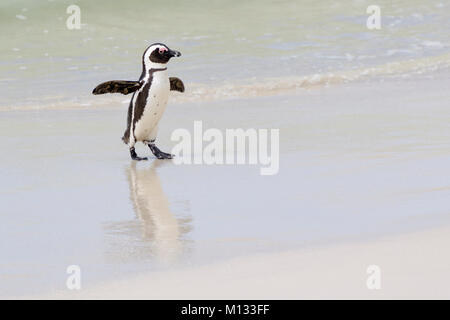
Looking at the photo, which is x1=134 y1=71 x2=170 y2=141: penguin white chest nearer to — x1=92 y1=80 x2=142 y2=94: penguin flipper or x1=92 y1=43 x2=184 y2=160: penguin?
x1=92 y1=43 x2=184 y2=160: penguin

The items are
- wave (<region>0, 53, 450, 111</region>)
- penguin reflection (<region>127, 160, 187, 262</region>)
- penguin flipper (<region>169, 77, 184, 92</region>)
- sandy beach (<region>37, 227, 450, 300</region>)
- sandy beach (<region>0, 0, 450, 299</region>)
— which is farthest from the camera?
wave (<region>0, 53, 450, 111</region>)

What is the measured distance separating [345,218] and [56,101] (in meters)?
6.09

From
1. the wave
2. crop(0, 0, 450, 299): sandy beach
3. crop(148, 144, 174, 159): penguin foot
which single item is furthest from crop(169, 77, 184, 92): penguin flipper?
the wave

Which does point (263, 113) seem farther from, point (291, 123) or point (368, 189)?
point (368, 189)

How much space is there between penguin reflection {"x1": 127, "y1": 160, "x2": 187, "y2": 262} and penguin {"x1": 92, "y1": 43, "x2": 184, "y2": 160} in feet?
1.24

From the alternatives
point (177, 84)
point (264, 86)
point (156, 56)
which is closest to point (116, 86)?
point (156, 56)

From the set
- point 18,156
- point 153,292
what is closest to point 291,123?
point 18,156

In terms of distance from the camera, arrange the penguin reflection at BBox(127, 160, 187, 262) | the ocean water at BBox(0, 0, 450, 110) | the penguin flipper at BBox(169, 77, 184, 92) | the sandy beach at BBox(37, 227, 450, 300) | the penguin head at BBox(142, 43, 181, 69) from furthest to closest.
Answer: the ocean water at BBox(0, 0, 450, 110) < the penguin flipper at BBox(169, 77, 184, 92) < the penguin head at BBox(142, 43, 181, 69) < the penguin reflection at BBox(127, 160, 187, 262) < the sandy beach at BBox(37, 227, 450, 300)

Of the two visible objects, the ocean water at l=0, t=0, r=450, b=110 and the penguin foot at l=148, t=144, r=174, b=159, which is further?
the ocean water at l=0, t=0, r=450, b=110

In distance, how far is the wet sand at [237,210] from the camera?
3.20 meters

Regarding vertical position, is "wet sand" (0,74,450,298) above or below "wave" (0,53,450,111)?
below

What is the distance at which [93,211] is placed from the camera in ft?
14.3

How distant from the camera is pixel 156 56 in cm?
590

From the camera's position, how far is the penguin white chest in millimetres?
5934
